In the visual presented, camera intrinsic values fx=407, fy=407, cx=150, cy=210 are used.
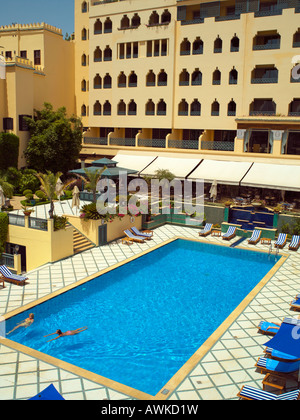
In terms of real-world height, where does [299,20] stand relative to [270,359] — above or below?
above

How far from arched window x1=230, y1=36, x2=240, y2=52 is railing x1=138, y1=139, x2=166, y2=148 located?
952 centimetres

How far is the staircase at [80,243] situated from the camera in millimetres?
22861

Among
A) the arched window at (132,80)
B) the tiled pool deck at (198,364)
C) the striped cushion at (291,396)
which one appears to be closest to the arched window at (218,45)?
the arched window at (132,80)

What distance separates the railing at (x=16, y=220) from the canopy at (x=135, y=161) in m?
13.6

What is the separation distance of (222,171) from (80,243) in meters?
13.1

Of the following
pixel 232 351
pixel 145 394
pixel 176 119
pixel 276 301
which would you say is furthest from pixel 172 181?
pixel 145 394

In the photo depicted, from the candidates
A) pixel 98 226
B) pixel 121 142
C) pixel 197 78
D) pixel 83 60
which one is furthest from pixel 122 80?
pixel 98 226

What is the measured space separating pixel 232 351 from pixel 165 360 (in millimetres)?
2166

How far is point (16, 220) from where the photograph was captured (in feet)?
73.5

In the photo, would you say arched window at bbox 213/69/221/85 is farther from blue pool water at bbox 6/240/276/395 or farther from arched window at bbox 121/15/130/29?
blue pool water at bbox 6/240/276/395

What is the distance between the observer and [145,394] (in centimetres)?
1066

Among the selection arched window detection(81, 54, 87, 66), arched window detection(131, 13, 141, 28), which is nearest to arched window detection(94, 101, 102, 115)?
arched window detection(81, 54, 87, 66)

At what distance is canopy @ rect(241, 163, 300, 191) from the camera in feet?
92.6
